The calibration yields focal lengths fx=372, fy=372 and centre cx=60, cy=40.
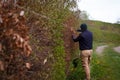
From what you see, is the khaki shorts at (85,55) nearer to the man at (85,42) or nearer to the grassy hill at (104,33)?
the man at (85,42)

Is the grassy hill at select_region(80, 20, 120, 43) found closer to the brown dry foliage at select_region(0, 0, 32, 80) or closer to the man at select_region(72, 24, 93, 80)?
the man at select_region(72, 24, 93, 80)

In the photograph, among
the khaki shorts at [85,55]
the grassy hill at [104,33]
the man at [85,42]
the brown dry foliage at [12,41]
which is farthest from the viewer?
the grassy hill at [104,33]

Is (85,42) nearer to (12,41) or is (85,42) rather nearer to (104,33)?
(12,41)

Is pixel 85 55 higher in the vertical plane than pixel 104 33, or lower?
higher

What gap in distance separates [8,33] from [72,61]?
10429 millimetres

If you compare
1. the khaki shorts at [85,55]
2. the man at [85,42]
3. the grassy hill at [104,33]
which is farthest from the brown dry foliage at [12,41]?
the grassy hill at [104,33]

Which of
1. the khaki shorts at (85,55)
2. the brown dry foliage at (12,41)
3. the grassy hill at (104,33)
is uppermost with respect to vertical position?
the brown dry foliage at (12,41)

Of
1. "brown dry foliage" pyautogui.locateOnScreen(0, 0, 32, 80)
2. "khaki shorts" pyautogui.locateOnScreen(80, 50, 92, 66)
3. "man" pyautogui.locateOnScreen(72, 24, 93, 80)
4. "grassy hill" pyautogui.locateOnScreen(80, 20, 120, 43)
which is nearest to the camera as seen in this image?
"brown dry foliage" pyautogui.locateOnScreen(0, 0, 32, 80)

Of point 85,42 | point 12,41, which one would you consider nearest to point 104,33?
point 85,42

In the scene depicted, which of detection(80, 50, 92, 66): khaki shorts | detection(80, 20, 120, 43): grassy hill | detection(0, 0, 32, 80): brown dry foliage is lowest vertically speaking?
detection(80, 20, 120, 43): grassy hill

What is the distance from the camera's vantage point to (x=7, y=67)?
4.16 metres

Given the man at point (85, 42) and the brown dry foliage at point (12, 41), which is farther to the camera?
the man at point (85, 42)

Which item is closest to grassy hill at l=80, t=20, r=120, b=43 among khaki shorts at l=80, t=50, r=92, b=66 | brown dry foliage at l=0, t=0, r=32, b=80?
khaki shorts at l=80, t=50, r=92, b=66

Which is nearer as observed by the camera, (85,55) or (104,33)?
(85,55)
